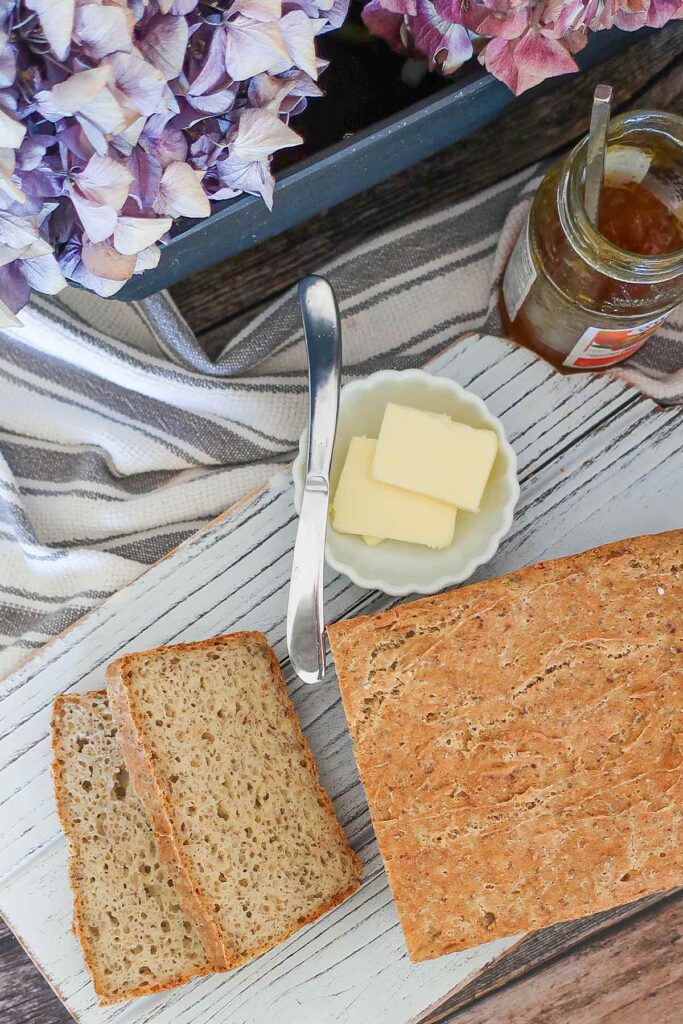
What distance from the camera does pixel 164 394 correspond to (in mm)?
1463

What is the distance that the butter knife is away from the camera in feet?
4.20

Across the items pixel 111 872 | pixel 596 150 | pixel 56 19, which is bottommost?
pixel 111 872

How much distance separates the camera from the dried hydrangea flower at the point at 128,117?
75 cm

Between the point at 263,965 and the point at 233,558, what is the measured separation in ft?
2.01

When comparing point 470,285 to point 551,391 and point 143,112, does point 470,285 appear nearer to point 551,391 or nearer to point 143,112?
point 551,391

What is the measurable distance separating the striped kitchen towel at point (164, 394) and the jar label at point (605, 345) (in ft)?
0.22

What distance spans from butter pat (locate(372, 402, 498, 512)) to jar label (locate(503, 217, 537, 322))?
0.77 ft

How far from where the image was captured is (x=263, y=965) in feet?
4.50

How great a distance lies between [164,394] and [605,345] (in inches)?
26.9

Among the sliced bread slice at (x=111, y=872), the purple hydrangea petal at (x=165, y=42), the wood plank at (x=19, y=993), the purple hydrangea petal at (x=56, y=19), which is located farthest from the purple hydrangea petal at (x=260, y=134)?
the wood plank at (x=19, y=993)

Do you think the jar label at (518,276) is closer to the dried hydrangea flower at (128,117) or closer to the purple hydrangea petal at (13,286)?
the dried hydrangea flower at (128,117)

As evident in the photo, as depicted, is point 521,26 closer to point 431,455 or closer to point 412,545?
point 431,455

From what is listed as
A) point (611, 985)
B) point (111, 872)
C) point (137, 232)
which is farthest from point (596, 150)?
point (611, 985)

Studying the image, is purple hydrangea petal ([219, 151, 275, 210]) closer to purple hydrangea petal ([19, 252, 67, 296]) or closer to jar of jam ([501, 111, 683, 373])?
purple hydrangea petal ([19, 252, 67, 296])
